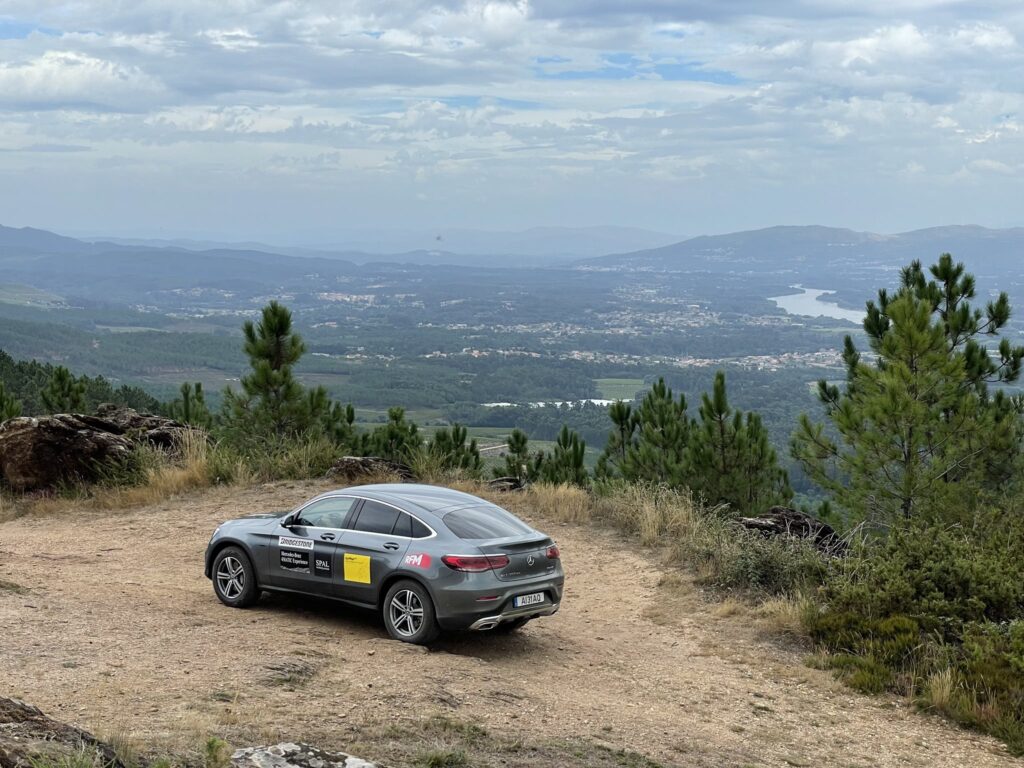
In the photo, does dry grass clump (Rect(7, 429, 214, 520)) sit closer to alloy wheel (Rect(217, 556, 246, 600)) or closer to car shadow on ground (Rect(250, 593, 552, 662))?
alloy wheel (Rect(217, 556, 246, 600))

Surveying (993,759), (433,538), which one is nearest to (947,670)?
(993,759)

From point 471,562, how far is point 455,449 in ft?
39.4

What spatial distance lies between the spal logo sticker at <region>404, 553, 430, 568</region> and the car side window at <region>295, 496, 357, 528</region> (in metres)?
1.03

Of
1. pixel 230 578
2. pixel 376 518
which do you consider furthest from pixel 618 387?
pixel 376 518

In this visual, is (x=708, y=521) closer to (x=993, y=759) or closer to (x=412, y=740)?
(x=993, y=759)

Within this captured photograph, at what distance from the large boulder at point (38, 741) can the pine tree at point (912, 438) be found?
12.1 metres

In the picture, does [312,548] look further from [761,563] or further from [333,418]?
[333,418]

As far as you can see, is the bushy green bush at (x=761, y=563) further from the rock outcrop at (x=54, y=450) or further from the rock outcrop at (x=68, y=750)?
the rock outcrop at (x=54, y=450)

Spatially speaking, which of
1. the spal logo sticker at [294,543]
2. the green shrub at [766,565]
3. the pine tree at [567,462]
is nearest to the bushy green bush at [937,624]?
the green shrub at [766,565]

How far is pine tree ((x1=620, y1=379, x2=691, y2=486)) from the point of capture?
2072cm

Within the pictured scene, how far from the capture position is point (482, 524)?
32.8 ft

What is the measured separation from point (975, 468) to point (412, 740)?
42.9 ft

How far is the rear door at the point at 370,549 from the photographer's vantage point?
32.3 feet

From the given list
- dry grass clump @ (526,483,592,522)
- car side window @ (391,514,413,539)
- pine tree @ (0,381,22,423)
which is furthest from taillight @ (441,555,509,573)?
pine tree @ (0,381,22,423)
